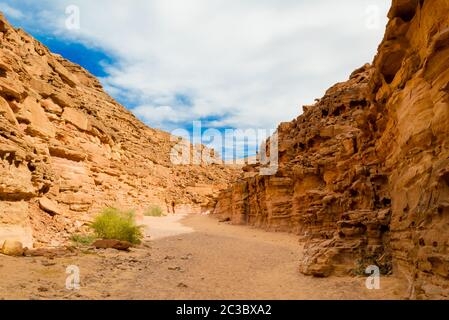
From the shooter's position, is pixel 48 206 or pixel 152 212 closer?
pixel 48 206

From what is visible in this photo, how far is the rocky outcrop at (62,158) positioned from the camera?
9.58m

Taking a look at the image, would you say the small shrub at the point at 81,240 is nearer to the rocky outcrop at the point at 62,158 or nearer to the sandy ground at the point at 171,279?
the rocky outcrop at the point at 62,158

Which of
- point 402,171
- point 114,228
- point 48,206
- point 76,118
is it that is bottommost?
point 114,228

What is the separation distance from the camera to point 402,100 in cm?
750

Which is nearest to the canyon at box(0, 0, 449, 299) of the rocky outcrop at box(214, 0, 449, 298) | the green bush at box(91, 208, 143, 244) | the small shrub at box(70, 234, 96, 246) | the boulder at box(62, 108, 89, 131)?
the rocky outcrop at box(214, 0, 449, 298)

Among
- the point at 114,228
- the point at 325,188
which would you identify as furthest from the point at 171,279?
the point at 325,188

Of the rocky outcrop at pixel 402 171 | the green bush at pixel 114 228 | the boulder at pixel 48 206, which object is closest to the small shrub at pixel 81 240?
the green bush at pixel 114 228

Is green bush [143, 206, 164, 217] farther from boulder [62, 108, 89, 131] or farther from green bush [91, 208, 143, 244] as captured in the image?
green bush [91, 208, 143, 244]

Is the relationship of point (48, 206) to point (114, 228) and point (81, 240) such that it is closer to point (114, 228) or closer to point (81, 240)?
point (81, 240)

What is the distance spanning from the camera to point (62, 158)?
18.3 m

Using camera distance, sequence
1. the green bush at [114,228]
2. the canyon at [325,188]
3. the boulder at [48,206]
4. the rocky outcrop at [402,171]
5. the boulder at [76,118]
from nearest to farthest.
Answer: the rocky outcrop at [402,171], the canyon at [325,188], the boulder at [48,206], the green bush at [114,228], the boulder at [76,118]

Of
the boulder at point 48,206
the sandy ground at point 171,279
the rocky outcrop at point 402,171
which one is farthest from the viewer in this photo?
the boulder at point 48,206

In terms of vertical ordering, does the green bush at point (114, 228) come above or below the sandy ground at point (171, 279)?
above
